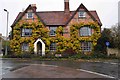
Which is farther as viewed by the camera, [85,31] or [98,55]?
[85,31]

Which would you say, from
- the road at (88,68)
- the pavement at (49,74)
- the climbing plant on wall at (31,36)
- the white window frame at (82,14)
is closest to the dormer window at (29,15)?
the climbing plant on wall at (31,36)

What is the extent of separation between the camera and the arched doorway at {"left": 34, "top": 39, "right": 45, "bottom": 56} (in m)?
46.2

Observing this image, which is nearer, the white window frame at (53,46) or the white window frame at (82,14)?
the white window frame at (53,46)

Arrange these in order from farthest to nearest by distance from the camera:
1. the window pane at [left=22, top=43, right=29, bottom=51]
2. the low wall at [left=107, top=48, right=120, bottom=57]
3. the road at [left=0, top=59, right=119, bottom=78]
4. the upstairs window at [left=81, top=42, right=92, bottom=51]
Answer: the window pane at [left=22, top=43, right=29, bottom=51]
the low wall at [left=107, top=48, right=120, bottom=57]
the upstairs window at [left=81, top=42, right=92, bottom=51]
the road at [left=0, top=59, right=119, bottom=78]

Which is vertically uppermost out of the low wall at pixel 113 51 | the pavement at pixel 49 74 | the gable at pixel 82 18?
the gable at pixel 82 18

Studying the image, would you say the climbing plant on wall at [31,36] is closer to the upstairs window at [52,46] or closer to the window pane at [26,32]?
the window pane at [26,32]

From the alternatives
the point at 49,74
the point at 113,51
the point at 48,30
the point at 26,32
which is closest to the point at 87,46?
the point at 113,51

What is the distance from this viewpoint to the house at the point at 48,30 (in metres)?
46.2

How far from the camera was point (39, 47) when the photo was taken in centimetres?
4762

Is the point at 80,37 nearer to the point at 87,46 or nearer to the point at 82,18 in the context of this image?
the point at 87,46

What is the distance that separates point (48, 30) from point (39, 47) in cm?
341

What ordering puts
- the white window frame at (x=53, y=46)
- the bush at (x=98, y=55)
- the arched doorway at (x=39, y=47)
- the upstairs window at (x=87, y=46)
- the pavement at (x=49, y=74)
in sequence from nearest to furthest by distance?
the pavement at (x=49, y=74), the bush at (x=98, y=55), the upstairs window at (x=87, y=46), the arched doorway at (x=39, y=47), the white window frame at (x=53, y=46)

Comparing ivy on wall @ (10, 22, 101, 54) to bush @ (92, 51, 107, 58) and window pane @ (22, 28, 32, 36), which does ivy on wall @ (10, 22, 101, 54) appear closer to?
window pane @ (22, 28, 32, 36)

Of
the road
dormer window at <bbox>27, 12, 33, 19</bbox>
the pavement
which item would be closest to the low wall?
dormer window at <bbox>27, 12, 33, 19</bbox>
